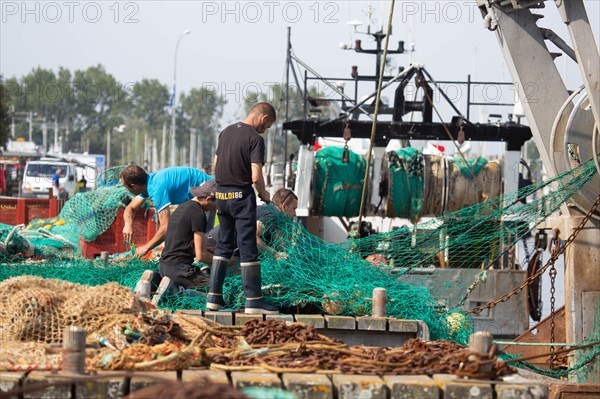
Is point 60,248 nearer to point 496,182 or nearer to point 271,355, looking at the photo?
point 496,182

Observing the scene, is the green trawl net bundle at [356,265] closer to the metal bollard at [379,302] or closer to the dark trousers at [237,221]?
the metal bollard at [379,302]

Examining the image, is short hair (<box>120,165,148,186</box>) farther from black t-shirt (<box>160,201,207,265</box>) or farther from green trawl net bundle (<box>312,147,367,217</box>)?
green trawl net bundle (<box>312,147,367,217</box>)

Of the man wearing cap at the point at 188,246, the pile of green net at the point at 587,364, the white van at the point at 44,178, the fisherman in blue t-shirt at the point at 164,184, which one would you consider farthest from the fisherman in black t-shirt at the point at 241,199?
the white van at the point at 44,178

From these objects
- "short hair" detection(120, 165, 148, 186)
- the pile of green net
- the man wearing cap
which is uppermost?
"short hair" detection(120, 165, 148, 186)

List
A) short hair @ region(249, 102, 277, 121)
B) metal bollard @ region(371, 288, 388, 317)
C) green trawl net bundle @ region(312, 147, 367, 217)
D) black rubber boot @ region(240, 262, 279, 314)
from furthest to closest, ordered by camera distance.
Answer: green trawl net bundle @ region(312, 147, 367, 217), short hair @ region(249, 102, 277, 121), black rubber boot @ region(240, 262, 279, 314), metal bollard @ region(371, 288, 388, 317)

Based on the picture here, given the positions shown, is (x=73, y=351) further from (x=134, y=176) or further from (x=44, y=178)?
(x=44, y=178)

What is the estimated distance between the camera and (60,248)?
13.3m

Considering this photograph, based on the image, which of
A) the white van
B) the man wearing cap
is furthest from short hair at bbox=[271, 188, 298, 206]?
the white van

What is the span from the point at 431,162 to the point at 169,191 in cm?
626

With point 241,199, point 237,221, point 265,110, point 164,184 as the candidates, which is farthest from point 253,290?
point 164,184

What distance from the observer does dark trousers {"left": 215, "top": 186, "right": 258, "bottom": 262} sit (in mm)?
7855

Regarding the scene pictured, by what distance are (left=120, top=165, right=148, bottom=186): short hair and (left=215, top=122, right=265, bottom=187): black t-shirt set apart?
2.66 metres

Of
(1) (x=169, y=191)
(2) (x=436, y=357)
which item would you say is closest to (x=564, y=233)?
(1) (x=169, y=191)

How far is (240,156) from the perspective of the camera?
7.95 metres
